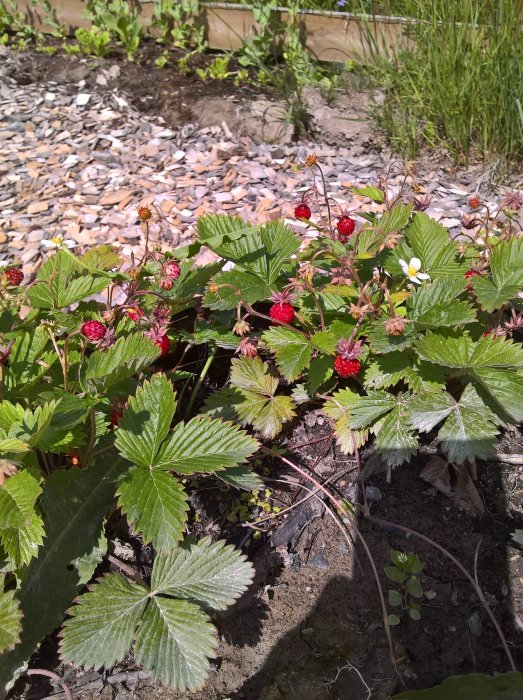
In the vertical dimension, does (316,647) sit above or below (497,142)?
below

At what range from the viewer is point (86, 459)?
1.52m

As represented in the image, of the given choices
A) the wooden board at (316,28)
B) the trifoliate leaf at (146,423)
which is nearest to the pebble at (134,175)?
the wooden board at (316,28)

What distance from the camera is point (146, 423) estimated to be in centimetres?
144

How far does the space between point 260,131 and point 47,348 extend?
199 cm

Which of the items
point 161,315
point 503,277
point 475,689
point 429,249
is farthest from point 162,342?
point 475,689

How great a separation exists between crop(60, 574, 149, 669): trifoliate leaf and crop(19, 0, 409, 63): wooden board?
2.77 metres

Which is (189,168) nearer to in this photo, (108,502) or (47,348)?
(47,348)

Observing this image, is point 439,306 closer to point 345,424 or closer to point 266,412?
point 345,424

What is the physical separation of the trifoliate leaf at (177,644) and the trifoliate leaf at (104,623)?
3 cm

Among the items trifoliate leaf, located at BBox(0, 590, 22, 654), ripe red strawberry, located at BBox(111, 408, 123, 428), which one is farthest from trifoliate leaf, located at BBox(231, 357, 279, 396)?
trifoliate leaf, located at BBox(0, 590, 22, 654)

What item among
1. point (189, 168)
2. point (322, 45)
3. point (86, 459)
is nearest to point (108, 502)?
point (86, 459)

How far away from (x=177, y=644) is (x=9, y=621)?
1.09ft

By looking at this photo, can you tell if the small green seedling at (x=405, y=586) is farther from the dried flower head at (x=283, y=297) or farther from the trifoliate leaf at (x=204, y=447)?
the dried flower head at (x=283, y=297)

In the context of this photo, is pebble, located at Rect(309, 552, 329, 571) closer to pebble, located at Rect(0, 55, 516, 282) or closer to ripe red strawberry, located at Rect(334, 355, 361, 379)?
ripe red strawberry, located at Rect(334, 355, 361, 379)
